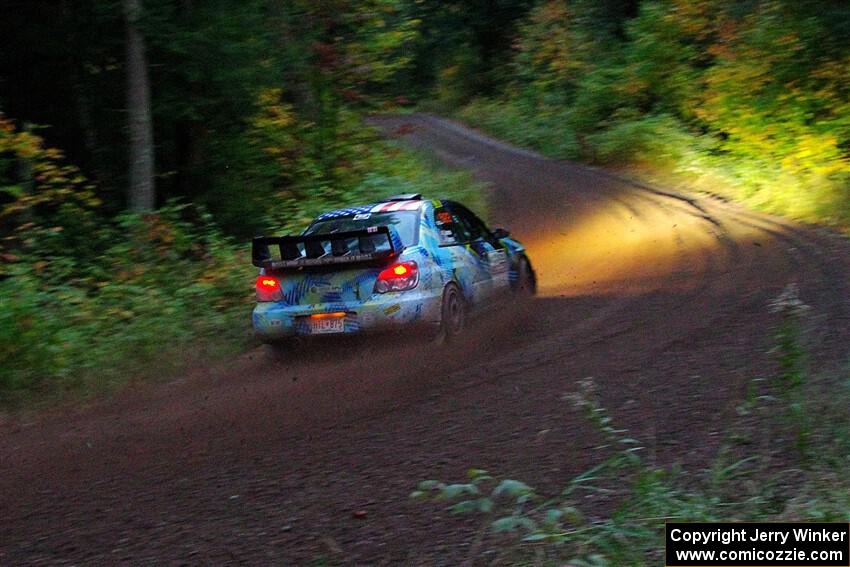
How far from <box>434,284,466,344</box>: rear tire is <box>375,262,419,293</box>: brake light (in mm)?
520

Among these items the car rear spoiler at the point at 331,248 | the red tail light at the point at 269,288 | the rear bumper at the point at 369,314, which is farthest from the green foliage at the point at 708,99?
the red tail light at the point at 269,288

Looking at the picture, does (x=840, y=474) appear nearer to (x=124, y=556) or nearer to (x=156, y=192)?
(x=124, y=556)

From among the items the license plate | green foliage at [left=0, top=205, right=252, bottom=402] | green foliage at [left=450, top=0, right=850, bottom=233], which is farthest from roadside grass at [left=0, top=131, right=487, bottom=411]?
green foliage at [left=450, top=0, right=850, bottom=233]

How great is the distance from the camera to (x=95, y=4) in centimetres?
1391

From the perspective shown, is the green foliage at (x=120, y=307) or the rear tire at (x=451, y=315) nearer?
the green foliage at (x=120, y=307)

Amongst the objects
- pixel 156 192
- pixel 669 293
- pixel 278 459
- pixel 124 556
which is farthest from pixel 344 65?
pixel 124 556

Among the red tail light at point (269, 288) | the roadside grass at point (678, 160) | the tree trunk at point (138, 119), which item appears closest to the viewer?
the red tail light at point (269, 288)

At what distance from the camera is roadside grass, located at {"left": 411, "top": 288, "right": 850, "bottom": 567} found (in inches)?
172

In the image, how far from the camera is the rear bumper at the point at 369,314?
927 cm

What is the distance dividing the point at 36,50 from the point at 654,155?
1795 cm

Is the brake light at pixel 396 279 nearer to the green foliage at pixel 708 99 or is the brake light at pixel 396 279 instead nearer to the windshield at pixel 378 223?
the windshield at pixel 378 223

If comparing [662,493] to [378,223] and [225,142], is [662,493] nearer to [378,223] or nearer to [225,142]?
[378,223]

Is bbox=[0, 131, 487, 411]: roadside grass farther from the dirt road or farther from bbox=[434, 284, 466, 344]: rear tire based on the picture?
bbox=[434, 284, 466, 344]: rear tire

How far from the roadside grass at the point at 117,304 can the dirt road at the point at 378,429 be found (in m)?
0.56
